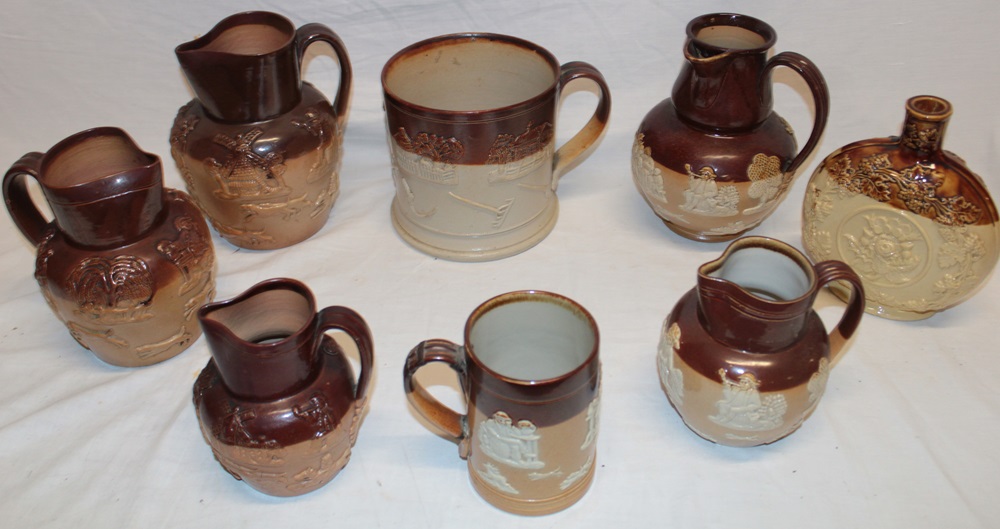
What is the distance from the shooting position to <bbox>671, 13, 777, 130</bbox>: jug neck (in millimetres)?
1690

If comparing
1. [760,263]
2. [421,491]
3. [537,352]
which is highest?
[760,263]

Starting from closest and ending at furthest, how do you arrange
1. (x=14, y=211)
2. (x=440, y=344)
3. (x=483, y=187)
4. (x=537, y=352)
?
(x=440, y=344) < (x=537, y=352) < (x=14, y=211) < (x=483, y=187)

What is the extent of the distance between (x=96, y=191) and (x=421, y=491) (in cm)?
76

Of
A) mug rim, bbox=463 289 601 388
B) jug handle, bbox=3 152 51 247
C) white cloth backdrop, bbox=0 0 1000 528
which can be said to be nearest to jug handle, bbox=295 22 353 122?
white cloth backdrop, bbox=0 0 1000 528

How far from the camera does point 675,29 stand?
2186mm

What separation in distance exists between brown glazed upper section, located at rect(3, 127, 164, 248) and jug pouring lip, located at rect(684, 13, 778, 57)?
1064 mm

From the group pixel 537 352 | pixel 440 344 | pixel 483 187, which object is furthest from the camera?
pixel 483 187

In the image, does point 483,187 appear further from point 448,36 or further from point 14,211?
point 14,211

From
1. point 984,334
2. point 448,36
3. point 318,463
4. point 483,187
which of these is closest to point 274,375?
point 318,463

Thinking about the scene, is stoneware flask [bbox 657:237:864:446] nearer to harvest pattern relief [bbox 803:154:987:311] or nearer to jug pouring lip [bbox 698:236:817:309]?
jug pouring lip [bbox 698:236:817:309]

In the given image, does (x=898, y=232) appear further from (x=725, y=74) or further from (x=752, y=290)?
(x=725, y=74)

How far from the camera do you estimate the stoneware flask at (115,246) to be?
4.99ft

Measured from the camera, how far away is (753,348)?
4.52ft

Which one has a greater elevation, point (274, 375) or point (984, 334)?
point (274, 375)
